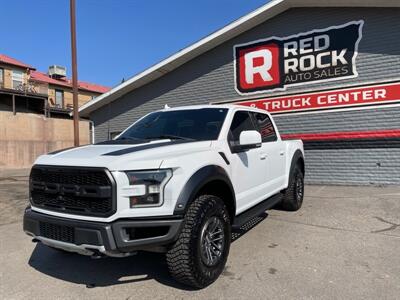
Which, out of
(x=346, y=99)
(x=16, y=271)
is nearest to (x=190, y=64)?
(x=346, y=99)

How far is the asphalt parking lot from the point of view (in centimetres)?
369

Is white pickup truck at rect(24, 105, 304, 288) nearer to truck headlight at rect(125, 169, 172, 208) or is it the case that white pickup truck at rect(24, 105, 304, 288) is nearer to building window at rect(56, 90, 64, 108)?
truck headlight at rect(125, 169, 172, 208)

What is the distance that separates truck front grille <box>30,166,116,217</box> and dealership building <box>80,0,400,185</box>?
9.11m

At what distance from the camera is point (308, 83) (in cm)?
1139

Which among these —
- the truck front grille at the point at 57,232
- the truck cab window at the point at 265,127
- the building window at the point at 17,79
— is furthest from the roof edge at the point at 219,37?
the building window at the point at 17,79

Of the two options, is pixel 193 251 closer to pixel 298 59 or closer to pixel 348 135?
pixel 348 135

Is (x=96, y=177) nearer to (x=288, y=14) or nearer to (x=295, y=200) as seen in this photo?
(x=295, y=200)

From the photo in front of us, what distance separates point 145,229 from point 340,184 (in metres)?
8.98

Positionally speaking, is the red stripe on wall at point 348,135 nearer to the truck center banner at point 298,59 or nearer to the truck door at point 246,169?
the truck center banner at point 298,59

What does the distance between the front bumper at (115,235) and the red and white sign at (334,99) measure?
8798 mm

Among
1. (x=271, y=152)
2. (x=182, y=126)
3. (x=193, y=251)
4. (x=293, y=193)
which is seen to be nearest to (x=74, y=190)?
(x=193, y=251)

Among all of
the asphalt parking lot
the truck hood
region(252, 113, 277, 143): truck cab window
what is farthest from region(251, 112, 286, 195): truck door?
Answer: the truck hood

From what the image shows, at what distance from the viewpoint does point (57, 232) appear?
11.7 ft

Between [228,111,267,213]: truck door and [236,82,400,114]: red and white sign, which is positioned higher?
[236,82,400,114]: red and white sign
